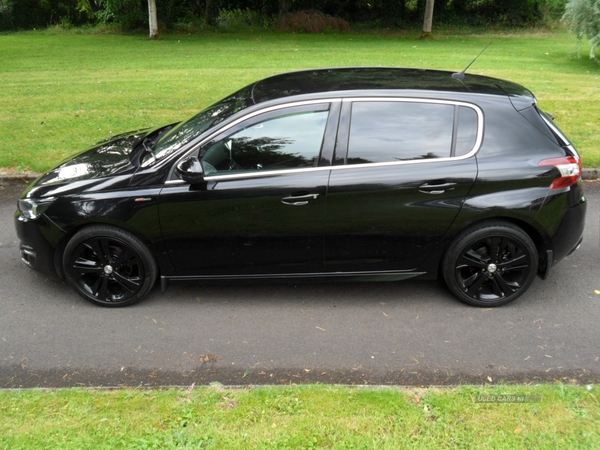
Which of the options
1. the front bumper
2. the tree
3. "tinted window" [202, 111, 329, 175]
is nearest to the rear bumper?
"tinted window" [202, 111, 329, 175]

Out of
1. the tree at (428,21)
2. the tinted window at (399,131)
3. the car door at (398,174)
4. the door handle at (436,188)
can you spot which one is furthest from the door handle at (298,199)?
the tree at (428,21)

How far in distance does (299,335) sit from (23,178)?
5296 mm

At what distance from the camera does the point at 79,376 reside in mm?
3721

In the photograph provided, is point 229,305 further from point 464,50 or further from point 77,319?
point 464,50

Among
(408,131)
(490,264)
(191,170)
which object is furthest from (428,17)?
(191,170)

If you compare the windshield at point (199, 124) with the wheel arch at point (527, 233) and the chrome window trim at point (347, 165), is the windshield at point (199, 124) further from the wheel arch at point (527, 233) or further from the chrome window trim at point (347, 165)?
the wheel arch at point (527, 233)

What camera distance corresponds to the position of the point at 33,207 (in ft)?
14.4

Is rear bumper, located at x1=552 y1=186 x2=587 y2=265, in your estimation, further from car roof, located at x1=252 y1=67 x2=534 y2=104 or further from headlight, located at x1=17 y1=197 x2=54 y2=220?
headlight, located at x1=17 y1=197 x2=54 y2=220

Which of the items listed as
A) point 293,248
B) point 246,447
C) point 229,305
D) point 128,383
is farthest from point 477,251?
point 128,383

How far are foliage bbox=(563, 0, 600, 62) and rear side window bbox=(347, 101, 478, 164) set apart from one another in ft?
46.3

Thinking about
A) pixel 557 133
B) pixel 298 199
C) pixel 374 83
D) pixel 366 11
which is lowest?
pixel 298 199

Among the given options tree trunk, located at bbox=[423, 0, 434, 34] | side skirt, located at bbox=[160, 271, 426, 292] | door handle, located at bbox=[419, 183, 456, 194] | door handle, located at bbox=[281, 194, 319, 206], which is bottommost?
side skirt, located at bbox=[160, 271, 426, 292]

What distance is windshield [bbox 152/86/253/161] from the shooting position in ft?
14.3

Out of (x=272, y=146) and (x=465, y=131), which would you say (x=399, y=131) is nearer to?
(x=465, y=131)
